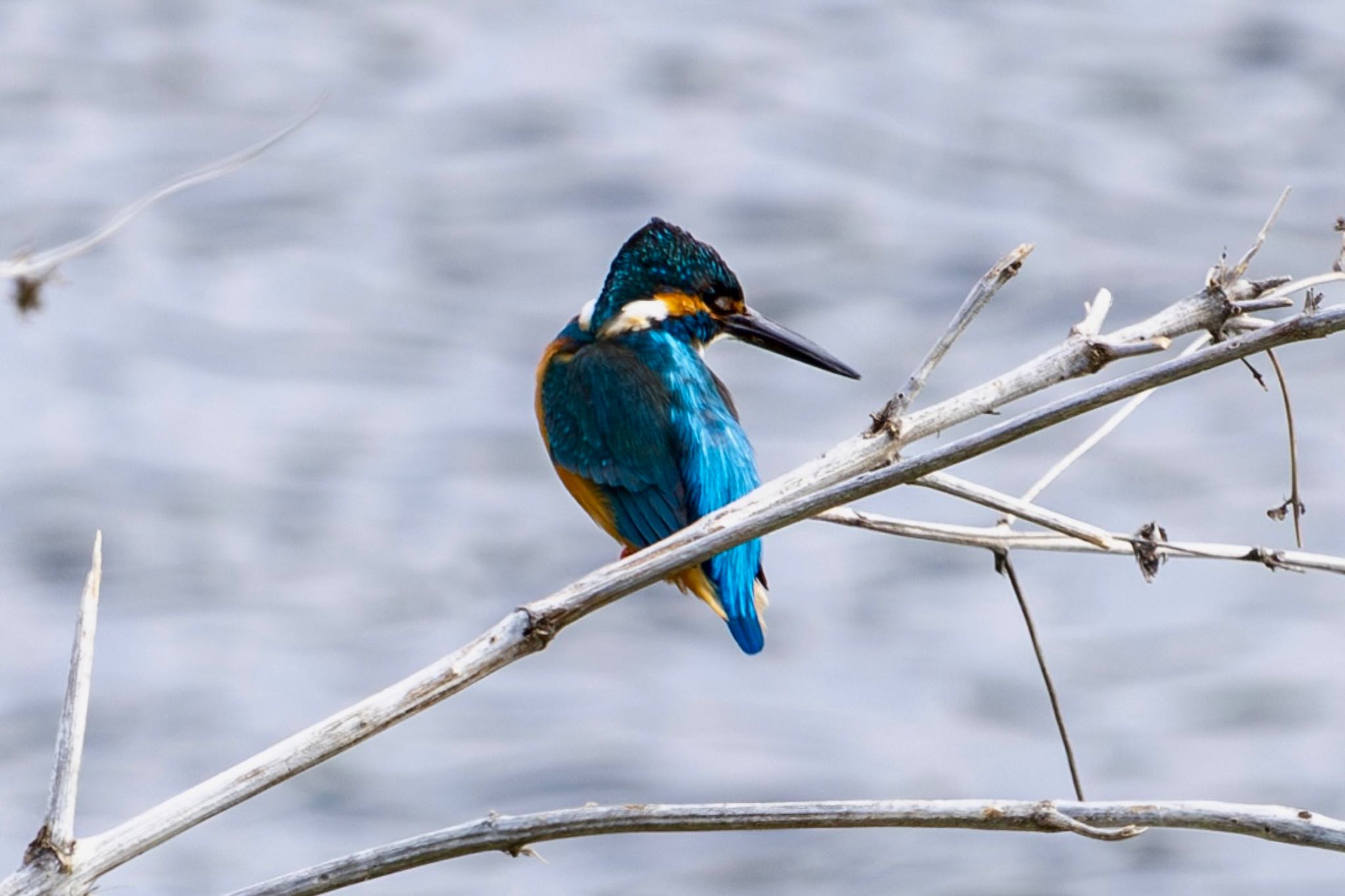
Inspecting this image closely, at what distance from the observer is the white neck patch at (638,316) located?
9.99 feet

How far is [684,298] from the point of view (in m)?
3.03

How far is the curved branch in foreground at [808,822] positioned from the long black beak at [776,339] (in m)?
1.39

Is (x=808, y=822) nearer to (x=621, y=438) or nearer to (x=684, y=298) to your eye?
(x=621, y=438)

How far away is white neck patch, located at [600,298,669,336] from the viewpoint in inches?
120

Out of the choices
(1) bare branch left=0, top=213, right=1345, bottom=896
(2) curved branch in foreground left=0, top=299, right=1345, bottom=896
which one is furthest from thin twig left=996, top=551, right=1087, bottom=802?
(2) curved branch in foreground left=0, top=299, right=1345, bottom=896

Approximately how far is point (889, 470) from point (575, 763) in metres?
3.04

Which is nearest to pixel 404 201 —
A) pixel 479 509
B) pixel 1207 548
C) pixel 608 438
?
pixel 479 509

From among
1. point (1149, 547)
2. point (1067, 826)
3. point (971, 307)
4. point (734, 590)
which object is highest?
point (734, 590)

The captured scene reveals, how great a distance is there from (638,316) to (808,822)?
1.55m

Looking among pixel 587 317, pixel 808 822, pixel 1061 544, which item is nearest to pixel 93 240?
pixel 808 822

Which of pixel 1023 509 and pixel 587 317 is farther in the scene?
pixel 587 317

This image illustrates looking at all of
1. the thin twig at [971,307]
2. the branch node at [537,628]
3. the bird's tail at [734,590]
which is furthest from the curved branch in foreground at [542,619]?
the bird's tail at [734,590]

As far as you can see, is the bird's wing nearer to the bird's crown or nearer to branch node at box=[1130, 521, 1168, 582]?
the bird's crown

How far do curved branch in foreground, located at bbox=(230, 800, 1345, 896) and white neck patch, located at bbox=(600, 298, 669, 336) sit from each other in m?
1.49
